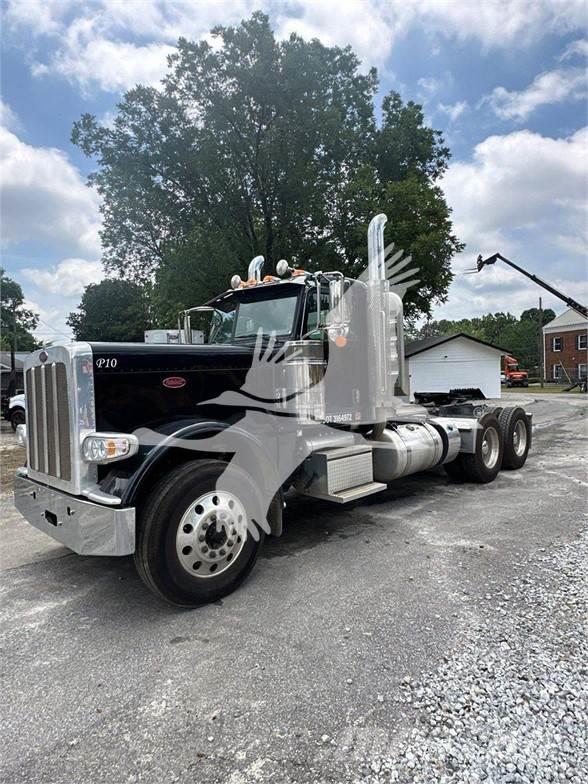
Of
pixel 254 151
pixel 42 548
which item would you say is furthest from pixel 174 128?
pixel 42 548

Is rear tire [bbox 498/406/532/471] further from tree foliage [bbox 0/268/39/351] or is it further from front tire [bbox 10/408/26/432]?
tree foliage [bbox 0/268/39/351]

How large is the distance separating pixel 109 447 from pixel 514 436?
263 inches

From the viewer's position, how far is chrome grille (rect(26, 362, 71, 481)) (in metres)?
3.64

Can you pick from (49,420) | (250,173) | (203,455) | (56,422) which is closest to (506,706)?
(203,455)

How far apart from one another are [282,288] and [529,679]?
392cm

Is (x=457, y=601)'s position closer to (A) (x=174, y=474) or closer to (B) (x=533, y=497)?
(A) (x=174, y=474)

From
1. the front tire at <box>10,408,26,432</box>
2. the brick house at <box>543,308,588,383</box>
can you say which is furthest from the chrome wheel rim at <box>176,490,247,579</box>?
the brick house at <box>543,308,588,383</box>

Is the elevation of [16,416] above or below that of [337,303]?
below

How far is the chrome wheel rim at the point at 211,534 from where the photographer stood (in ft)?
11.5

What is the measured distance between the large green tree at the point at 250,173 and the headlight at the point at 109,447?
1360 cm

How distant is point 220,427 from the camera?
12.7 ft

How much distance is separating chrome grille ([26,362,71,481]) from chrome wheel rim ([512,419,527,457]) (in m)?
6.75

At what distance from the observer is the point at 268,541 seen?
4.97m

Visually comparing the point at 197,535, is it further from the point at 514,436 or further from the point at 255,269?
the point at 514,436
